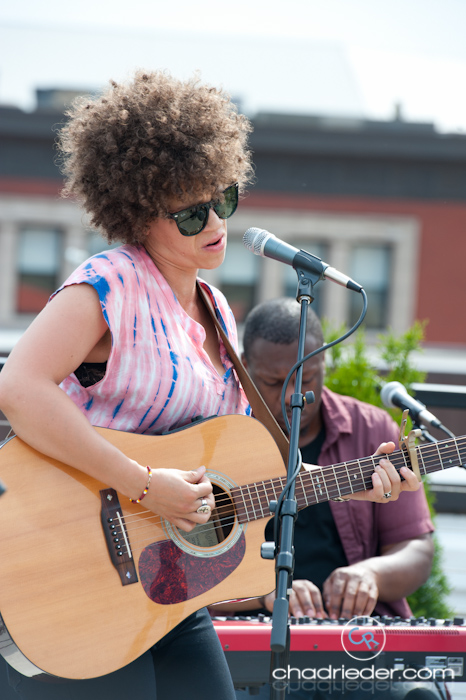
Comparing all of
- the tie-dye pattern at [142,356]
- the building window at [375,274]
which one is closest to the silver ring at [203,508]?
the tie-dye pattern at [142,356]

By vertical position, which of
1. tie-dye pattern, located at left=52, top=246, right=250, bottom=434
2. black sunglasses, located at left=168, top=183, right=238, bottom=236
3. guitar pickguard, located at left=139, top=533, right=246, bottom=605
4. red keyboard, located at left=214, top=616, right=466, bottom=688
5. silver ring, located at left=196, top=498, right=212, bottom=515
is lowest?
red keyboard, located at left=214, top=616, right=466, bottom=688

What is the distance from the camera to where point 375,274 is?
2009cm

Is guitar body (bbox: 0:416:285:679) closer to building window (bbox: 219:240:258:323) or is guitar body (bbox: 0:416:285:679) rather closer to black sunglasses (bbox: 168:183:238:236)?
black sunglasses (bbox: 168:183:238:236)

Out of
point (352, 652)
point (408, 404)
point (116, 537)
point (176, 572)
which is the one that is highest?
point (408, 404)

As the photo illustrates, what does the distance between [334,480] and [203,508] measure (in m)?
0.44

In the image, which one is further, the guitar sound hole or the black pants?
the guitar sound hole

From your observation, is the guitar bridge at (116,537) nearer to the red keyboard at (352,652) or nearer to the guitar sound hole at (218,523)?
the guitar sound hole at (218,523)

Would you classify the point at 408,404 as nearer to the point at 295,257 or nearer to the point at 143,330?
the point at 295,257

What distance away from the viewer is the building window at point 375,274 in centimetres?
1978

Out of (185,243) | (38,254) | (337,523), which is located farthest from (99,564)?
(38,254)

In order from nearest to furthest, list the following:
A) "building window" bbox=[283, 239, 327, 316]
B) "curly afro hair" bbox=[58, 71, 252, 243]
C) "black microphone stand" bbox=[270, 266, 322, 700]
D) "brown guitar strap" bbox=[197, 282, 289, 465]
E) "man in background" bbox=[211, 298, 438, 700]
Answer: "black microphone stand" bbox=[270, 266, 322, 700]
"curly afro hair" bbox=[58, 71, 252, 243]
"brown guitar strap" bbox=[197, 282, 289, 465]
"man in background" bbox=[211, 298, 438, 700]
"building window" bbox=[283, 239, 327, 316]

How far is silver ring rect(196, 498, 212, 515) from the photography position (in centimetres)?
191

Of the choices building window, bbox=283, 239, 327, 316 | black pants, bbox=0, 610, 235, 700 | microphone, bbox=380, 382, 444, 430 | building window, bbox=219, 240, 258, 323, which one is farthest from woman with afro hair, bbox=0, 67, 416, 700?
building window, bbox=219, 240, 258, 323

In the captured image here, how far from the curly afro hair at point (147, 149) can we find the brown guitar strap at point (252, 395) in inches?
13.2
